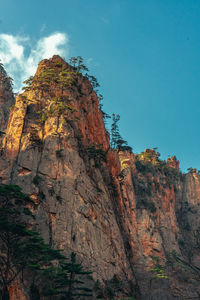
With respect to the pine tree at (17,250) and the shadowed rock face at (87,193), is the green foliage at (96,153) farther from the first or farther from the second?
the pine tree at (17,250)

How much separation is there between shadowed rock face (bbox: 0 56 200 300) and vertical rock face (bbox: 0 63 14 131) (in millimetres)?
18212

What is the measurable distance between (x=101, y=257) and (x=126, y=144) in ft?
138

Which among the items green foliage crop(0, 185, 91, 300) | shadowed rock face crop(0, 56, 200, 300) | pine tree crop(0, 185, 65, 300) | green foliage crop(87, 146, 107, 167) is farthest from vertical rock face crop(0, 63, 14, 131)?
green foliage crop(0, 185, 91, 300)

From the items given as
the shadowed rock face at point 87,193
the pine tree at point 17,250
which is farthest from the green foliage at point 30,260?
the shadowed rock face at point 87,193

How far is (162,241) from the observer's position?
65438mm

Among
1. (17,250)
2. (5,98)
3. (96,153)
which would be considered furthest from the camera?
(5,98)

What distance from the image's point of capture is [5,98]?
252 feet

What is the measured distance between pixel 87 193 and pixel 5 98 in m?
45.0

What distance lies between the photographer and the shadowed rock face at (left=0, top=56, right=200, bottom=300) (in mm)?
38781

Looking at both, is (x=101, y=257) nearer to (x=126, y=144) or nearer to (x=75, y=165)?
(x=75, y=165)

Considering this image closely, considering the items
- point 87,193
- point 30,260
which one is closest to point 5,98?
point 87,193

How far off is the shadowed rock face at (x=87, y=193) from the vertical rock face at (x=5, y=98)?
18212mm

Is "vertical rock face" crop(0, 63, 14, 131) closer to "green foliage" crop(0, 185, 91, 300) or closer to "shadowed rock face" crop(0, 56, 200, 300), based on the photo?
"shadowed rock face" crop(0, 56, 200, 300)

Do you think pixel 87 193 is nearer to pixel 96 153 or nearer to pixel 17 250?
pixel 96 153
